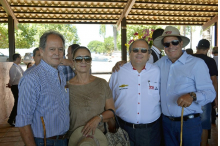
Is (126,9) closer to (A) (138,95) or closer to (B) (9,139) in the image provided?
(B) (9,139)

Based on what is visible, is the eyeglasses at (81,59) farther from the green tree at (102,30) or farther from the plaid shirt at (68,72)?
the green tree at (102,30)

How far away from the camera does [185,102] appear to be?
6.27ft

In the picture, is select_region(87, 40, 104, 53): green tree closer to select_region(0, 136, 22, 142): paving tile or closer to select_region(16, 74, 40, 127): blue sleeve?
select_region(0, 136, 22, 142): paving tile

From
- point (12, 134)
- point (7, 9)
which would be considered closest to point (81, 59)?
point (12, 134)

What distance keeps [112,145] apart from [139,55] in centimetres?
101

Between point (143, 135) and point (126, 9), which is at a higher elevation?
point (126, 9)

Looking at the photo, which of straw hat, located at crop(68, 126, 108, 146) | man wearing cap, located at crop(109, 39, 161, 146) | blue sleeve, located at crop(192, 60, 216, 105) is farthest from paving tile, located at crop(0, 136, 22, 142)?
blue sleeve, located at crop(192, 60, 216, 105)

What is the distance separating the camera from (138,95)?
7.56 feet

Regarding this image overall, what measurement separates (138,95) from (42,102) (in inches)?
43.1

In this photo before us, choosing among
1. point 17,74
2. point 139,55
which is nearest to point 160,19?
point 17,74

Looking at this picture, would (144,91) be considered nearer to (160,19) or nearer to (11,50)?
(11,50)

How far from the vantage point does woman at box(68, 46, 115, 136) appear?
1.94 meters

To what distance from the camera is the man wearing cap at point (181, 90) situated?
2125 mm

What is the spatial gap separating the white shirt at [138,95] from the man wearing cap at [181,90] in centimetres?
9
